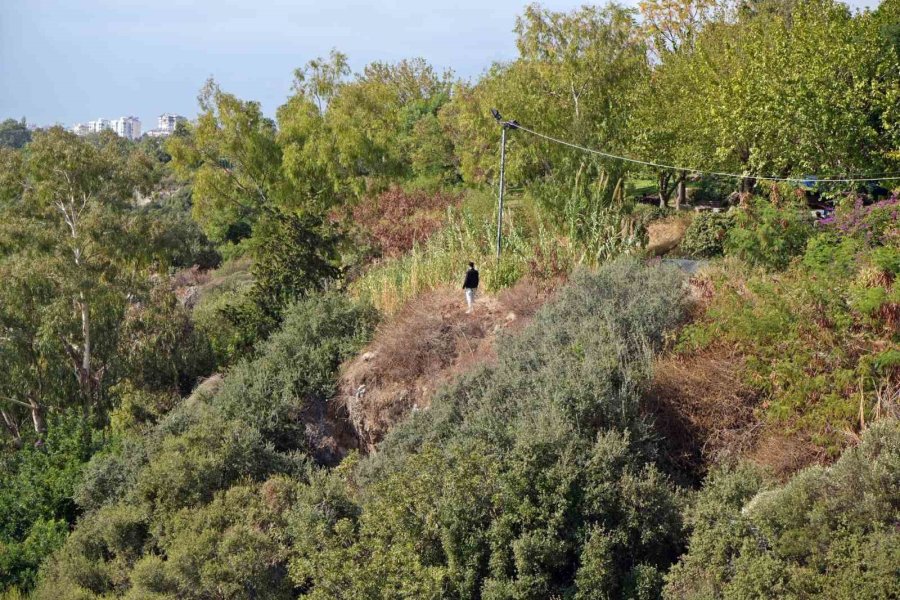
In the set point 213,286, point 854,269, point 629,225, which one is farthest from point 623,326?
point 213,286

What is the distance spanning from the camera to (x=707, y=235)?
53.9 feet

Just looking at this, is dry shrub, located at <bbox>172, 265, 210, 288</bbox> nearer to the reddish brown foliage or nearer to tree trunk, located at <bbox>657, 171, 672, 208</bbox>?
the reddish brown foliage

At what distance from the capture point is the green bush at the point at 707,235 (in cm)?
1605

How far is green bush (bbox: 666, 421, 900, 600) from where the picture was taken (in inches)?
268

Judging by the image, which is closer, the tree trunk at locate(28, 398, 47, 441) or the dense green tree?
the tree trunk at locate(28, 398, 47, 441)

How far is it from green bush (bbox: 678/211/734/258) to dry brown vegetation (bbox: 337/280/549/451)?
4.10 metres

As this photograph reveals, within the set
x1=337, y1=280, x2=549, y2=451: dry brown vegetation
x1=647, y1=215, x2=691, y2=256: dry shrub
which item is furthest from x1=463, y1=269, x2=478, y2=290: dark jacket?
x1=647, y1=215, x2=691, y2=256: dry shrub

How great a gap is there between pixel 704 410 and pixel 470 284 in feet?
16.4

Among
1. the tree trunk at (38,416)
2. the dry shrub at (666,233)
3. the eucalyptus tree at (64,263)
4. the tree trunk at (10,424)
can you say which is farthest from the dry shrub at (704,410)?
the tree trunk at (10,424)

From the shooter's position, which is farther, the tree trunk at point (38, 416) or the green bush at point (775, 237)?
the tree trunk at point (38, 416)

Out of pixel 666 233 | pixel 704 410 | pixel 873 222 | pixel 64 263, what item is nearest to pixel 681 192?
pixel 666 233

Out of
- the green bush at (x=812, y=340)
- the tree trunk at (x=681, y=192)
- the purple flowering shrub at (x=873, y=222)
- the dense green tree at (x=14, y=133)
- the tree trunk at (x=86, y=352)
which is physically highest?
the dense green tree at (x=14, y=133)

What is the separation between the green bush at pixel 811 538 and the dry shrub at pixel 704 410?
1929 mm

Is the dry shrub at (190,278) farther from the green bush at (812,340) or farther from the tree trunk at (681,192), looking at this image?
the green bush at (812,340)
